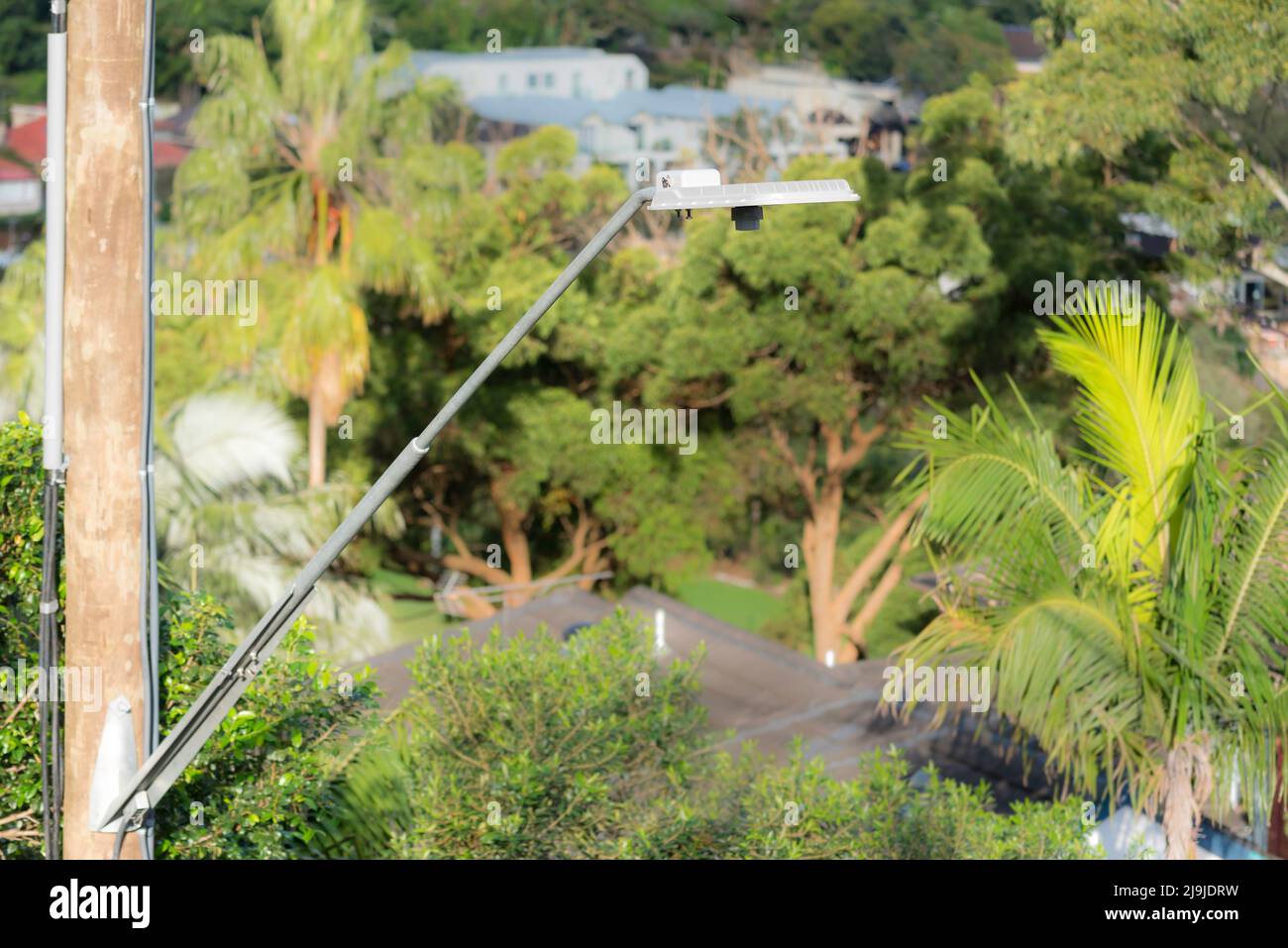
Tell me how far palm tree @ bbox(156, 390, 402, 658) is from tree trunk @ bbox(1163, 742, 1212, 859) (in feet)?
34.4

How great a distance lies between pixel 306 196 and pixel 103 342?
2006 centimetres

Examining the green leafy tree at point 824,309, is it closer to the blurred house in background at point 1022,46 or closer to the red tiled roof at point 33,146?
the blurred house in background at point 1022,46

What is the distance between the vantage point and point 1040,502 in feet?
29.0

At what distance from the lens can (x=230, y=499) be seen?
1870 centimetres

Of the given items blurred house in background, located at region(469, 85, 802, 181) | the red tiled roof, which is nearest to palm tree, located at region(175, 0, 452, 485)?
blurred house in background, located at region(469, 85, 802, 181)


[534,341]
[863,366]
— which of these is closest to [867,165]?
[863,366]

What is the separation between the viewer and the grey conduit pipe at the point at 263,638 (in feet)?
16.0

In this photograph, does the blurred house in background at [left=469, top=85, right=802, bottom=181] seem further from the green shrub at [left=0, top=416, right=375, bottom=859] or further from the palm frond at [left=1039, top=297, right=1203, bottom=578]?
the green shrub at [left=0, top=416, right=375, bottom=859]

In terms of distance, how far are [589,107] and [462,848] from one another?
4781cm

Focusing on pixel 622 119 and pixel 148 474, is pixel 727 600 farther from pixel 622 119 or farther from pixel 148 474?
pixel 148 474

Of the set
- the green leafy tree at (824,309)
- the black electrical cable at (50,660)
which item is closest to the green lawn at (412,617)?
the green leafy tree at (824,309)

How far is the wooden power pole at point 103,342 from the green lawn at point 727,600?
1488 inches

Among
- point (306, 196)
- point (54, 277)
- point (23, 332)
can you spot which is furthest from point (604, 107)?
point (54, 277)
